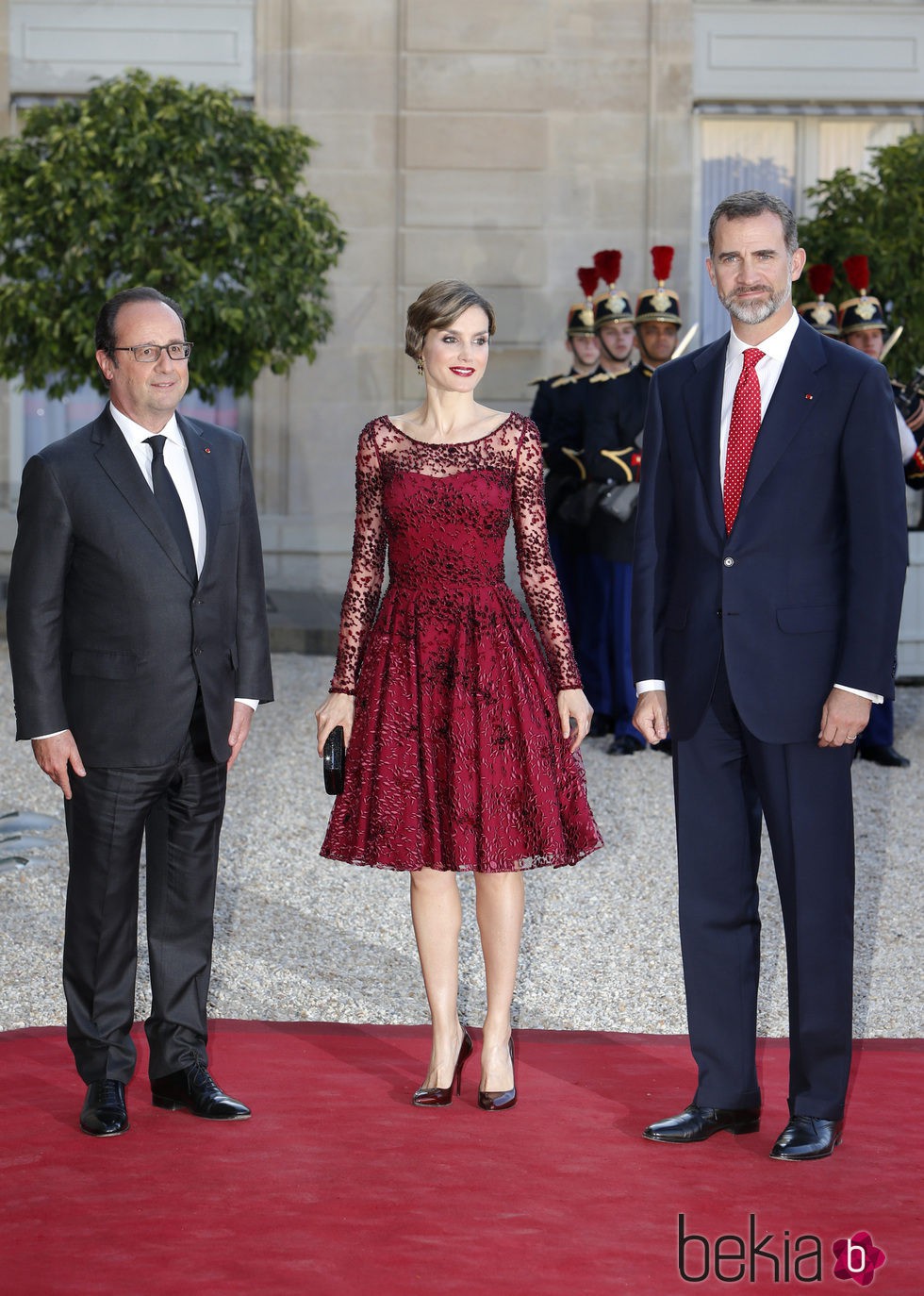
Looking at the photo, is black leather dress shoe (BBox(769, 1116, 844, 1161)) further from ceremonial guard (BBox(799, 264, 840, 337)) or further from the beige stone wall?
the beige stone wall

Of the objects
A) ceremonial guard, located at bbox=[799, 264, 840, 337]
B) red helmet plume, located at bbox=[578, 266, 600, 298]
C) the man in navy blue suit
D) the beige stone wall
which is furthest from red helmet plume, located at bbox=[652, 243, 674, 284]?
the man in navy blue suit

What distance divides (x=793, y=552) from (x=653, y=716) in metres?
0.46

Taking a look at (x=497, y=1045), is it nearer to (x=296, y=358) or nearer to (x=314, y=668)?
(x=314, y=668)

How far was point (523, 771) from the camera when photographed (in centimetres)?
399

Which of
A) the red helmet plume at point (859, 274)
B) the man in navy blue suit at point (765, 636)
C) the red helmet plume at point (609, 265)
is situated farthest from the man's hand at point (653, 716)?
the red helmet plume at point (609, 265)

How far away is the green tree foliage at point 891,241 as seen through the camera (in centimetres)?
1098

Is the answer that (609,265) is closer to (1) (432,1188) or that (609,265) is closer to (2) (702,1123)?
(2) (702,1123)

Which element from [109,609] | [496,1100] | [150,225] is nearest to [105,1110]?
[496,1100]

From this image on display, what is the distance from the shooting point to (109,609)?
12.6 ft

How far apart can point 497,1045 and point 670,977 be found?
1.27 metres

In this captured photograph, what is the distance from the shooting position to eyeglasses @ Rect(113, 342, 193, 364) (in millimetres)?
3793

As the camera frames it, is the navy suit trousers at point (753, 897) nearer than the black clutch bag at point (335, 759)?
Yes

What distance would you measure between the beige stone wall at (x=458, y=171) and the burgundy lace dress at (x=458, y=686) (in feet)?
30.5

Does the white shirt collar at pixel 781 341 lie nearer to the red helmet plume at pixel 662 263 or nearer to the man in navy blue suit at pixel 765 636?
the man in navy blue suit at pixel 765 636
